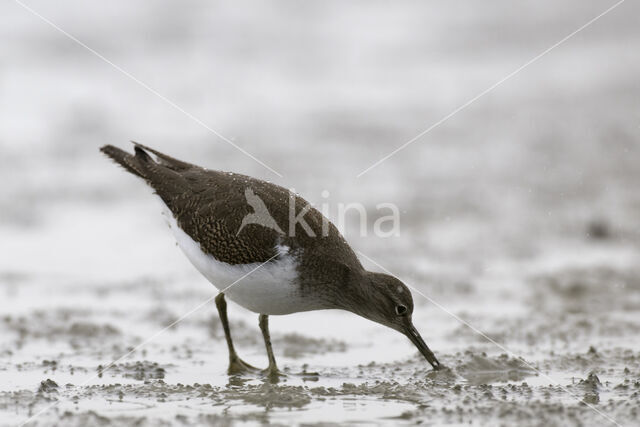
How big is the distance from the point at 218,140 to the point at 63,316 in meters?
6.89

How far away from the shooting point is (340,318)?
9375mm

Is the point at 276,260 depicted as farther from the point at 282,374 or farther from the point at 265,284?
the point at 282,374

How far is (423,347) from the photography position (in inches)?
298

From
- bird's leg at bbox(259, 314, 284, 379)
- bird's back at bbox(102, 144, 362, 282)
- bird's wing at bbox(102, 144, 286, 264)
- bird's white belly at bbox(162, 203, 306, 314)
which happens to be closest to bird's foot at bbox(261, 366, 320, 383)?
bird's leg at bbox(259, 314, 284, 379)

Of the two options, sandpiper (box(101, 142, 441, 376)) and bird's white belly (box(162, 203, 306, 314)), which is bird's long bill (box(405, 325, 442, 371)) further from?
bird's white belly (box(162, 203, 306, 314))

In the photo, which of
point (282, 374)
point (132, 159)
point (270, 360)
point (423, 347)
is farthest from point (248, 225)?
point (132, 159)

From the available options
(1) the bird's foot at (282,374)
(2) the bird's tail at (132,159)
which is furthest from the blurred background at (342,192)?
(2) the bird's tail at (132,159)

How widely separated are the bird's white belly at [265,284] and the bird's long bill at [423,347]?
0.97 meters

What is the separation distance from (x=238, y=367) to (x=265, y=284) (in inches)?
34.6

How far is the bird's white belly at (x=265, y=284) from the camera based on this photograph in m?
7.30

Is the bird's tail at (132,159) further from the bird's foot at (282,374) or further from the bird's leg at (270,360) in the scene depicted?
the bird's foot at (282,374)

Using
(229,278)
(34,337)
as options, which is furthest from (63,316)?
(229,278)

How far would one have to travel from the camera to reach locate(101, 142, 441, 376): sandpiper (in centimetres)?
735

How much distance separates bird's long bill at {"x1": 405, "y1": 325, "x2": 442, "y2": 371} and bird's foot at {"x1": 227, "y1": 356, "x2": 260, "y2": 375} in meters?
1.38
